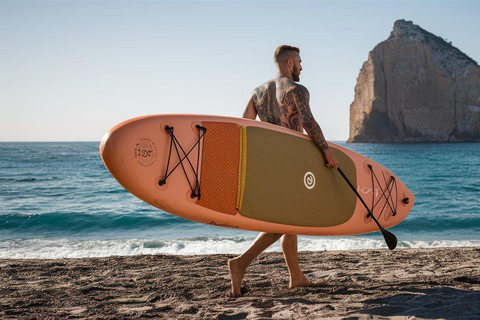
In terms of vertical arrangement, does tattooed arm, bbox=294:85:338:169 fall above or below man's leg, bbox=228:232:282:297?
above

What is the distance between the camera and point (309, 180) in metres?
3.38

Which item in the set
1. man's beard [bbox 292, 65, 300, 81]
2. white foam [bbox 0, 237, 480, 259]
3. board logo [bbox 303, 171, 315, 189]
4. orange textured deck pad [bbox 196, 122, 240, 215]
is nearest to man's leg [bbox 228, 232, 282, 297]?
orange textured deck pad [bbox 196, 122, 240, 215]

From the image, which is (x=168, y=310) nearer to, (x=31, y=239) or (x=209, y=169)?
(x=209, y=169)

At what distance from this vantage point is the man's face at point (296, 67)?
3.29 m

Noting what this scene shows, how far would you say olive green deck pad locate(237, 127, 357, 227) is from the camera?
315cm

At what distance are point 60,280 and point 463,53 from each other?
7492 cm

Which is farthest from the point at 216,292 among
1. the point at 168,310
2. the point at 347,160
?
the point at 347,160

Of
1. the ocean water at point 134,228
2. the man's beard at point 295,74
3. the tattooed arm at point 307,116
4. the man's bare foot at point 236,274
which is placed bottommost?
the ocean water at point 134,228

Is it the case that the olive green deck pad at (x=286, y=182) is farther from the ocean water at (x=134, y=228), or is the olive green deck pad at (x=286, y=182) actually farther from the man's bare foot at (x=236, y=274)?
the ocean water at (x=134, y=228)

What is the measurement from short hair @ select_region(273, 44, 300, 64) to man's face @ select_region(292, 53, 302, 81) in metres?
0.05

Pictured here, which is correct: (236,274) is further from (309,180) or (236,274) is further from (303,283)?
(309,180)

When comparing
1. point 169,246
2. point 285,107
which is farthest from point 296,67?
point 169,246

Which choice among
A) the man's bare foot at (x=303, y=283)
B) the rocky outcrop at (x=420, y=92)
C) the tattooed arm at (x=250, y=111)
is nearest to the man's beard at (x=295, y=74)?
the tattooed arm at (x=250, y=111)

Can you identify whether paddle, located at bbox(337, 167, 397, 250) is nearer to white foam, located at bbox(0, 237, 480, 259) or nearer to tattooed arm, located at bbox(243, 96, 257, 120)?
tattooed arm, located at bbox(243, 96, 257, 120)
